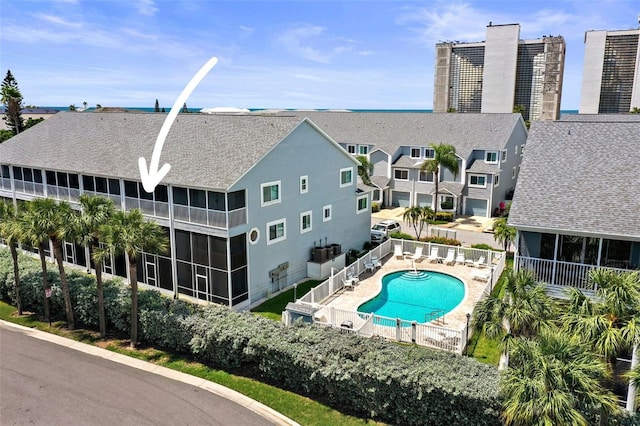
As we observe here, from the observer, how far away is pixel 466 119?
A: 52469 mm

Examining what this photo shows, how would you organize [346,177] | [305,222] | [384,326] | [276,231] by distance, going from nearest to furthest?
[384,326] < [276,231] < [305,222] < [346,177]

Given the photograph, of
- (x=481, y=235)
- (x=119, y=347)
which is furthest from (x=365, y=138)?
(x=119, y=347)

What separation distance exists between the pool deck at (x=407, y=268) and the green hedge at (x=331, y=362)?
7.23 meters

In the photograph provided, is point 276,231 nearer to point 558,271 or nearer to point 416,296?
point 416,296

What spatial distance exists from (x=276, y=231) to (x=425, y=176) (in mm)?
25802

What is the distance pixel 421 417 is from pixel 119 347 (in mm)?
13319

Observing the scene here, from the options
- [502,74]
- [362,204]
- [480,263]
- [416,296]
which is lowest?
[416,296]

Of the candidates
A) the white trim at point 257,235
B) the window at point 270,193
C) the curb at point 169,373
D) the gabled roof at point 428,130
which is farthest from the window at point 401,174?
the curb at point 169,373

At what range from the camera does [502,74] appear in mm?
102000

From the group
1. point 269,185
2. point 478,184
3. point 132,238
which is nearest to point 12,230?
point 132,238

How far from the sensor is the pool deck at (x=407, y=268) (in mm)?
24656

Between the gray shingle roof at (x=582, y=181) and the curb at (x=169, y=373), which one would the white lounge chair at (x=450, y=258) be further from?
the curb at (x=169, y=373)

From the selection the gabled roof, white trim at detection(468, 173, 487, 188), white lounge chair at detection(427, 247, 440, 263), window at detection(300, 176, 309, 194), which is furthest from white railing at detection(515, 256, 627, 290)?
the gabled roof

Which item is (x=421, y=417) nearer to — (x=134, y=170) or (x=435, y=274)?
(x=435, y=274)
